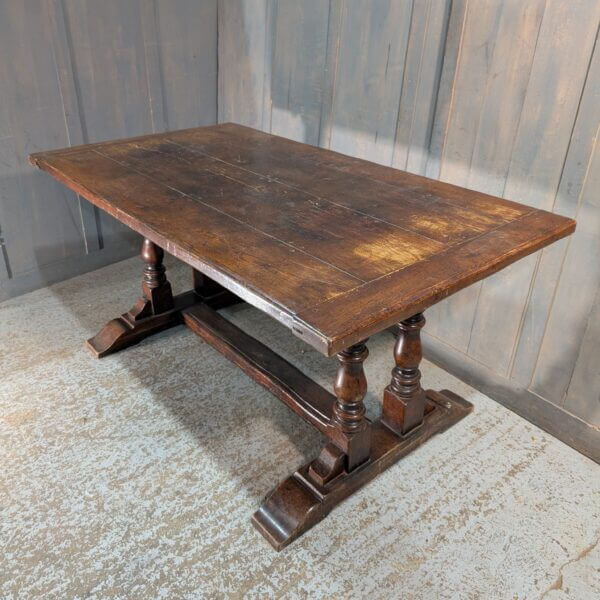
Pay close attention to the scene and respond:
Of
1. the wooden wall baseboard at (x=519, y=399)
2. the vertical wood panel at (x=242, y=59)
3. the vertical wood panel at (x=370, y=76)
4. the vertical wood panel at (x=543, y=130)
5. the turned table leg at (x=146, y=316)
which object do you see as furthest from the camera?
the vertical wood panel at (x=242, y=59)

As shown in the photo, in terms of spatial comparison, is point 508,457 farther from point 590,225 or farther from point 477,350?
point 590,225

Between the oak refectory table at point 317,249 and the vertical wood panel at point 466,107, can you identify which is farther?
the vertical wood panel at point 466,107

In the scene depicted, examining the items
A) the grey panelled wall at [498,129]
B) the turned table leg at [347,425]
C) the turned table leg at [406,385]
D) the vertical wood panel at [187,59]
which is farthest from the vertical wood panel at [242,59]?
the turned table leg at [347,425]

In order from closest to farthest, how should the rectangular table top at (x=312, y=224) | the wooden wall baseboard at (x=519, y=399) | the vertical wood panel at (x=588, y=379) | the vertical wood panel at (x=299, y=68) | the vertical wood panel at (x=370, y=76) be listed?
the rectangular table top at (x=312, y=224) → the vertical wood panel at (x=588, y=379) → the wooden wall baseboard at (x=519, y=399) → the vertical wood panel at (x=370, y=76) → the vertical wood panel at (x=299, y=68)

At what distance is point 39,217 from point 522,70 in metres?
1.97

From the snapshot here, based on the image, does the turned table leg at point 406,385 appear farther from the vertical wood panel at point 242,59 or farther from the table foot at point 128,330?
the vertical wood panel at point 242,59

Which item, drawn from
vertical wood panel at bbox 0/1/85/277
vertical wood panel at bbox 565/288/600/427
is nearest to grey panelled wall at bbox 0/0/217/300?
vertical wood panel at bbox 0/1/85/277

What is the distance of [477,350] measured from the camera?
2.07m

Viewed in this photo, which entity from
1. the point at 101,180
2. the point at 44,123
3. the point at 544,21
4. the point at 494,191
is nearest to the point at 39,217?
the point at 44,123

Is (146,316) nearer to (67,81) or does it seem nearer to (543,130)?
(67,81)

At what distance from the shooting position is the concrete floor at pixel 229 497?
55.5 inches

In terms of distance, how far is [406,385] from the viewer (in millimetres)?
1717

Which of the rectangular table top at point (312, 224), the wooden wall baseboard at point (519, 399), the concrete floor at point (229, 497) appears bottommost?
the concrete floor at point (229, 497)

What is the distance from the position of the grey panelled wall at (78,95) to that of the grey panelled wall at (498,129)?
0.59 meters
